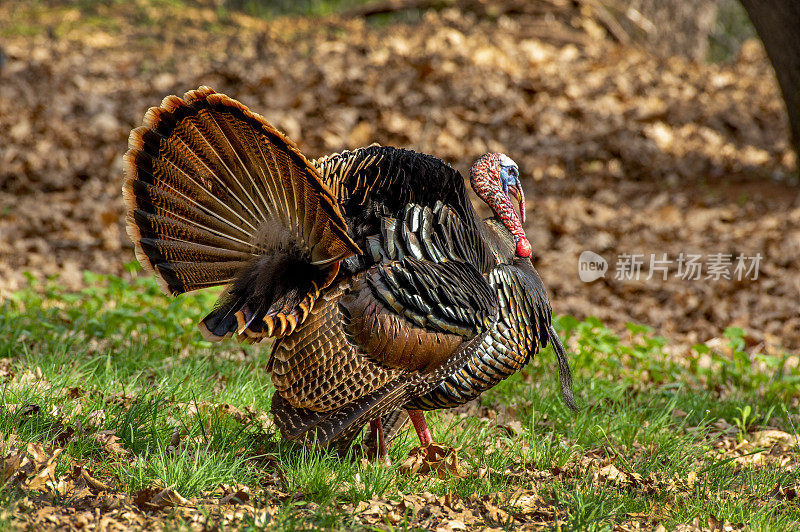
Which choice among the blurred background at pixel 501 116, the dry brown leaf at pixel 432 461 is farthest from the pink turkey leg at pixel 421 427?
the blurred background at pixel 501 116

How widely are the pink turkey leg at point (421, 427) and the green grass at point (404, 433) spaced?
104mm

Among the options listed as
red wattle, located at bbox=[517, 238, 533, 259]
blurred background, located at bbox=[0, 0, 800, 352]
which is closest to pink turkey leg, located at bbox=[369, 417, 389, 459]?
red wattle, located at bbox=[517, 238, 533, 259]

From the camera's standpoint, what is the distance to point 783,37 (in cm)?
562

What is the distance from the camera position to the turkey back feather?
2.67 m

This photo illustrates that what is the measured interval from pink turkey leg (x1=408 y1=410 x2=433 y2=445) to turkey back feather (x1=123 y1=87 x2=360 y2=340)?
86 cm

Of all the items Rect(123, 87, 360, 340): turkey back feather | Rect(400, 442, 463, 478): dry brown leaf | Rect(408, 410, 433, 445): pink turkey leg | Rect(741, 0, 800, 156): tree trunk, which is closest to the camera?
Rect(123, 87, 360, 340): turkey back feather

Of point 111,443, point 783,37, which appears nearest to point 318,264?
point 111,443

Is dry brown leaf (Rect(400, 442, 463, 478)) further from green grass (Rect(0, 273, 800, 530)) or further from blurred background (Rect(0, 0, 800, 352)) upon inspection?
blurred background (Rect(0, 0, 800, 352))

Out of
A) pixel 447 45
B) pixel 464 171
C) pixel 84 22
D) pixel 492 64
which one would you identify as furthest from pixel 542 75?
pixel 84 22

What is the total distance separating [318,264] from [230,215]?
40 centimetres

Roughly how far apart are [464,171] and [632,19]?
5.45m

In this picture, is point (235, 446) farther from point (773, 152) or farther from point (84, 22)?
point (84, 22)

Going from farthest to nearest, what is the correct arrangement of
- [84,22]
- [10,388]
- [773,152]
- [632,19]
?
[632,19] → [84,22] → [773,152] → [10,388]

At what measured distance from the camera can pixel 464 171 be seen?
8.30 meters
